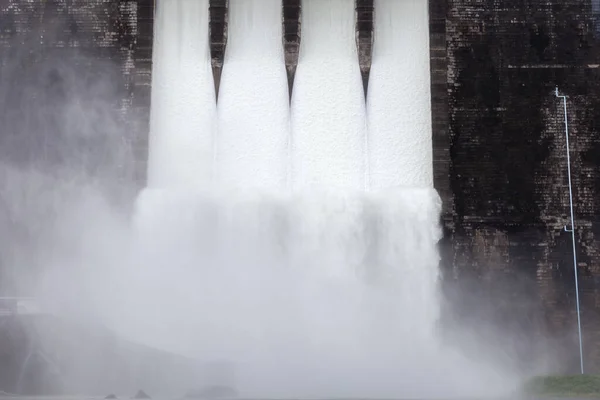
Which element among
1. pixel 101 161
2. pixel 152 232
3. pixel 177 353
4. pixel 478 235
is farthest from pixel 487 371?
pixel 101 161

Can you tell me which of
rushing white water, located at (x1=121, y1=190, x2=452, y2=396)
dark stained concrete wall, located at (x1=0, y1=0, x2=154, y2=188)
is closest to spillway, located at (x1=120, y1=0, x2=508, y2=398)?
rushing white water, located at (x1=121, y1=190, x2=452, y2=396)

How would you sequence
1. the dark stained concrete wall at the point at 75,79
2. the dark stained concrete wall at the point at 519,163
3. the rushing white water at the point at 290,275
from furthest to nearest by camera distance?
the dark stained concrete wall at the point at 75,79
the dark stained concrete wall at the point at 519,163
the rushing white water at the point at 290,275

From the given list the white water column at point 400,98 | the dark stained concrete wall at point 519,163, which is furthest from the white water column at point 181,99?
the dark stained concrete wall at point 519,163

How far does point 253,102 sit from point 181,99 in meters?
1.46

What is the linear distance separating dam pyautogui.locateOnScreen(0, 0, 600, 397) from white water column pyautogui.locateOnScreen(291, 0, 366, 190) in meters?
0.04

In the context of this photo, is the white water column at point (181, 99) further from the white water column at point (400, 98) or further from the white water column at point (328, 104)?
the white water column at point (400, 98)

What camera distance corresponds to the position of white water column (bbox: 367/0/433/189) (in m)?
17.6

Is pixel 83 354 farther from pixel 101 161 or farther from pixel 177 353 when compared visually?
pixel 101 161

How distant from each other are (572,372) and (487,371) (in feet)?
5.11

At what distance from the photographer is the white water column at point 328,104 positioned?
17594 mm

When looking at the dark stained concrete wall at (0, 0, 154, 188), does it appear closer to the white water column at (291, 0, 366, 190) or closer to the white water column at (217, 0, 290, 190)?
the white water column at (217, 0, 290, 190)

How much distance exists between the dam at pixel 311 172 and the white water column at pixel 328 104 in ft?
0.13

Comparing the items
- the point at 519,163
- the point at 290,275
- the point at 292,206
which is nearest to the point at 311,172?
the point at 292,206

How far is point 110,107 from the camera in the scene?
17.7 m
